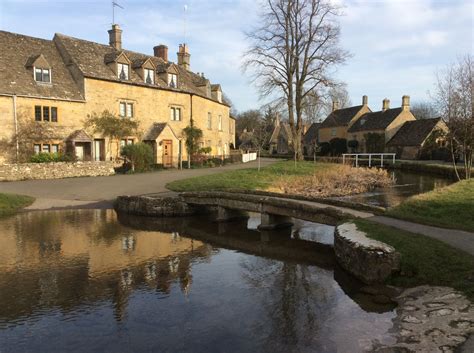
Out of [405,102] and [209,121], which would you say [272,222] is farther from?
[405,102]

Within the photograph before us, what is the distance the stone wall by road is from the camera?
28.0 feet

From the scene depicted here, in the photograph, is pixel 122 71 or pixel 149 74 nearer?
pixel 122 71

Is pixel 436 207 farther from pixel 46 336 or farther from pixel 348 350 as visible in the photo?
pixel 46 336

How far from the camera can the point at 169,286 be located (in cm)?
898

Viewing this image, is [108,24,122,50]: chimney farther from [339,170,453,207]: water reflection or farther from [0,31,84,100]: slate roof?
[339,170,453,207]: water reflection

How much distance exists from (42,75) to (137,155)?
9.08 meters

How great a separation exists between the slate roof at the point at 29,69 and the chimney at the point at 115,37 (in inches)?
244

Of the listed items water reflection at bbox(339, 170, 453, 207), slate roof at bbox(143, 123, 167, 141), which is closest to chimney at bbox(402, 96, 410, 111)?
water reflection at bbox(339, 170, 453, 207)

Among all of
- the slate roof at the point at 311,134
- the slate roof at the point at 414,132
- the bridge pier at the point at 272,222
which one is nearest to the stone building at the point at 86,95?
the bridge pier at the point at 272,222

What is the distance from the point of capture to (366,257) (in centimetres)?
884

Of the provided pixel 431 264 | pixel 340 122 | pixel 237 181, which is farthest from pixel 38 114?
pixel 340 122

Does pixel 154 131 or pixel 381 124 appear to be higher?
pixel 381 124

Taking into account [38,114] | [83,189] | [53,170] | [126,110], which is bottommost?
[83,189]

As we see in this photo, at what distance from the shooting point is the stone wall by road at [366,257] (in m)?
8.52
